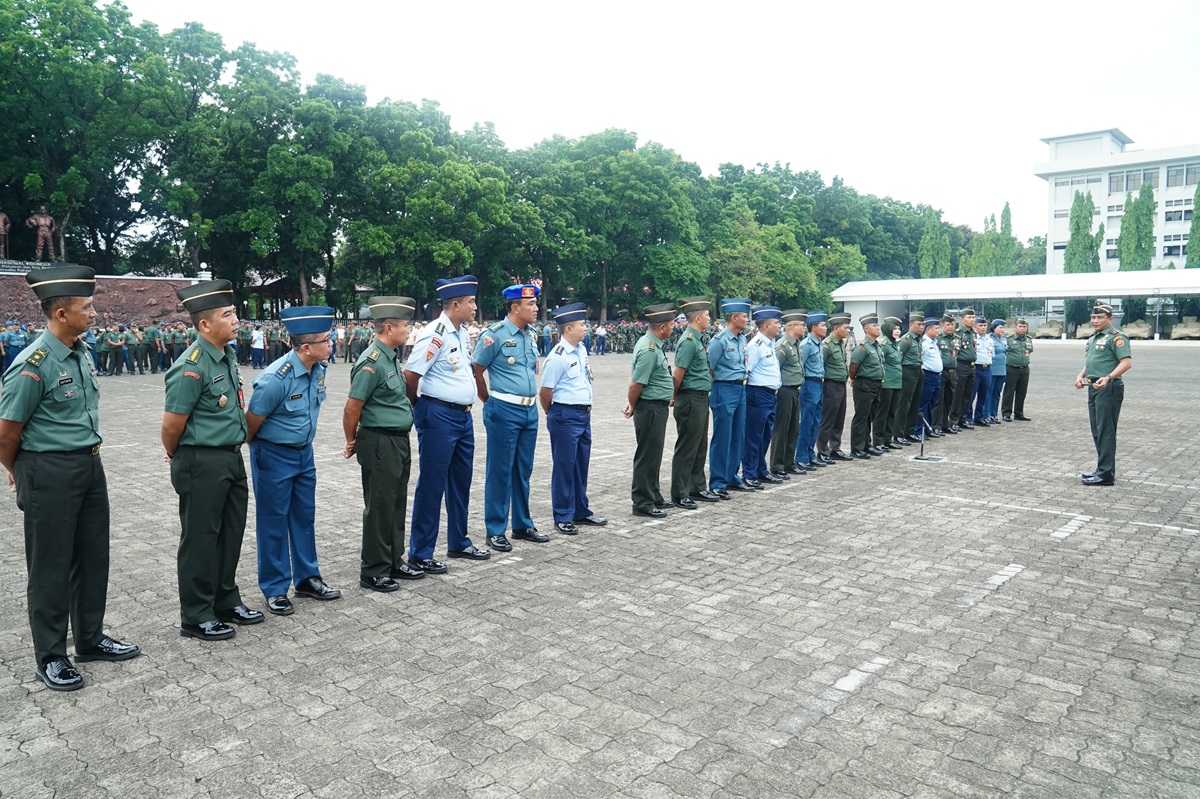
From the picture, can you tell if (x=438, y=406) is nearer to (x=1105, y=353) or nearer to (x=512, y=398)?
(x=512, y=398)

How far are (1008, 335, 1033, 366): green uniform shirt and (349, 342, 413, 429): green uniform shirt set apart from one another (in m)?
12.9

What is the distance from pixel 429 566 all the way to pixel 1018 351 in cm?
1285

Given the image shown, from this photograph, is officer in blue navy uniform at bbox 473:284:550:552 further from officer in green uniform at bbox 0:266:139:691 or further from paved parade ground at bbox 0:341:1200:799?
officer in green uniform at bbox 0:266:139:691

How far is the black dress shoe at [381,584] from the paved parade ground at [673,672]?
0.32 ft

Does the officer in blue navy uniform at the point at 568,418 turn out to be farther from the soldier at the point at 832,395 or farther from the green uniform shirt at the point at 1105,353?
the green uniform shirt at the point at 1105,353

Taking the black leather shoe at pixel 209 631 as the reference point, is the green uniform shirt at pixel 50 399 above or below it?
above

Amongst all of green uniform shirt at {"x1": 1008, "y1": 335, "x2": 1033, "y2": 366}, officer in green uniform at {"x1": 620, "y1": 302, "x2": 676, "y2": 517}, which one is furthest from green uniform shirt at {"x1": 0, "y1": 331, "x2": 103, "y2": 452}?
green uniform shirt at {"x1": 1008, "y1": 335, "x2": 1033, "y2": 366}

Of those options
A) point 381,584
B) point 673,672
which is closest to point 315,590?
point 381,584

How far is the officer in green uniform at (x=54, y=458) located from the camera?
397 cm

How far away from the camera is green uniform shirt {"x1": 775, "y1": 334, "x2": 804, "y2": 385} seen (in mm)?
9672

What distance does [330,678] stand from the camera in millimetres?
4094

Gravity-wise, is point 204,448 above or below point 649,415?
above

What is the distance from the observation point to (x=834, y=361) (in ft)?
34.8

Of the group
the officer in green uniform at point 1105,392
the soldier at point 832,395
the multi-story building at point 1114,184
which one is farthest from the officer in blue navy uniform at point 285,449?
the multi-story building at point 1114,184
